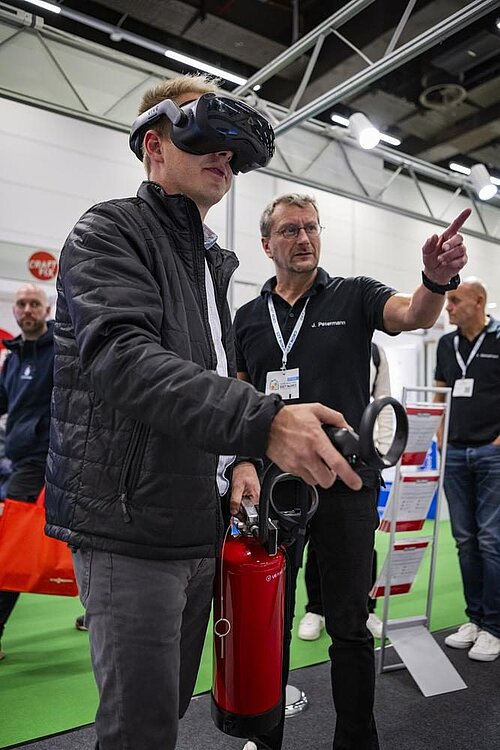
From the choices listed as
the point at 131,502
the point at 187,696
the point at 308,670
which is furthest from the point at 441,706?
the point at 131,502

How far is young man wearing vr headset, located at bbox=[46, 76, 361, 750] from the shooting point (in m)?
0.85

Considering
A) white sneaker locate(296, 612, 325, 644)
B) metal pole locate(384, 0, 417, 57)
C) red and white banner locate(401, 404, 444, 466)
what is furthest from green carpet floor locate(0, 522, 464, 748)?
metal pole locate(384, 0, 417, 57)

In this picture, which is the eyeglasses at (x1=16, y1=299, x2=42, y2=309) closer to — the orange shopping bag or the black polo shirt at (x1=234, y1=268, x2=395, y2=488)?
the orange shopping bag

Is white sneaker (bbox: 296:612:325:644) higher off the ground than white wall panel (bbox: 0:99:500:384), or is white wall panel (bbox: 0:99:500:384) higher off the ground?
white wall panel (bbox: 0:99:500:384)

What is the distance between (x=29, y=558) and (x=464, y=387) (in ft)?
7.83

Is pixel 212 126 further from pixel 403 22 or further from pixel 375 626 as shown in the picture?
pixel 403 22

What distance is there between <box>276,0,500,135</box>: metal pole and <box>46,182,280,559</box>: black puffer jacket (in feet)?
12.0

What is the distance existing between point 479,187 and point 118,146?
4.31 metres

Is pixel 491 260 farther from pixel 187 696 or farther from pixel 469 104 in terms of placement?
pixel 187 696

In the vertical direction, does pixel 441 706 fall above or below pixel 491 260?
below

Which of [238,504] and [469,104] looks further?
[469,104]

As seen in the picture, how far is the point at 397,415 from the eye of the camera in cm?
84

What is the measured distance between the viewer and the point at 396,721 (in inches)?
93.3

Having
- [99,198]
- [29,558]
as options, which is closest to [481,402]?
[29,558]
